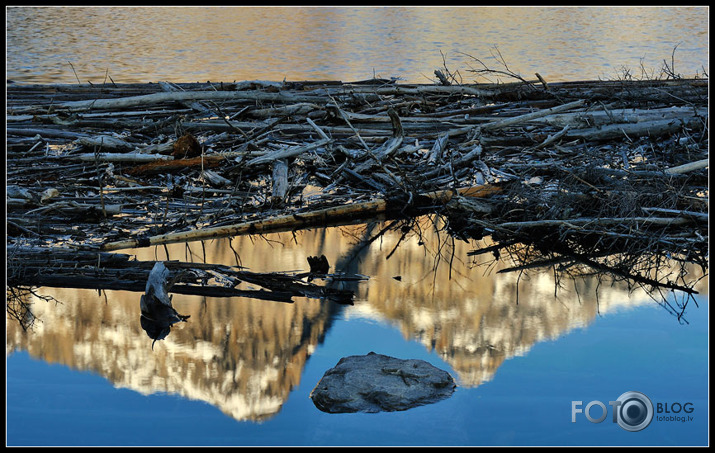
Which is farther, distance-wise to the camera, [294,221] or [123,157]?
[123,157]

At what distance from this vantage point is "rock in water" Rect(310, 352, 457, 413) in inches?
154

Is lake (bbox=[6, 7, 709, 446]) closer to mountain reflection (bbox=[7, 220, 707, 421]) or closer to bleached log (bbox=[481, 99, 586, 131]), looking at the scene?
mountain reflection (bbox=[7, 220, 707, 421])

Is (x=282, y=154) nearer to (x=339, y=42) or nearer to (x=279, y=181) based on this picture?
(x=279, y=181)

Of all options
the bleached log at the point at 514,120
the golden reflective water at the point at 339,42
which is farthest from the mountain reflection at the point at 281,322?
the golden reflective water at the point at 339,42

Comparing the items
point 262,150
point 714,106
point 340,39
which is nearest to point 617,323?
point 262,150

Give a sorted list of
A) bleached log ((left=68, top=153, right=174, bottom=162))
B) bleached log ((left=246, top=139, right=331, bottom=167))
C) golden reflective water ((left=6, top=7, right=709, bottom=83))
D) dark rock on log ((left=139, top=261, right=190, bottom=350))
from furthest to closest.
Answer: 1. golden reflective water ((left=6, top=7, right=709, bottom=83))
2. bleached log ((left=68, top=153, right=174, bottom=162))
3. bleached log ((left=246, top=139, right=331, bottom=167))
4. dark rock on log ((left=139, top=261, right=190, bottom=350))

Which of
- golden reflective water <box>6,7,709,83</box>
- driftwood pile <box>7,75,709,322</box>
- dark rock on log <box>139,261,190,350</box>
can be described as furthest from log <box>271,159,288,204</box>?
golden reflective water <box>6,7,709,83</box>

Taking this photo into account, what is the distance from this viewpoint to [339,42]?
25.8 metres

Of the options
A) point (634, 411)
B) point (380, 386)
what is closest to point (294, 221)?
point (380, 386)

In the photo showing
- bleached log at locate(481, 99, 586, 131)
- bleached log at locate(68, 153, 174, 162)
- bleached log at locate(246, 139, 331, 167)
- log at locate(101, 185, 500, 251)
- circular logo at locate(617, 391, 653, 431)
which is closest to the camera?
circular logo at locate(617, 391, 653, 431)

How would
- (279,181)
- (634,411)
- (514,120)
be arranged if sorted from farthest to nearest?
(514,120) → (279,181) → (634,411)

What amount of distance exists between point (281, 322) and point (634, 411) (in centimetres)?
204

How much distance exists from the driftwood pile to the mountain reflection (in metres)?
0.47

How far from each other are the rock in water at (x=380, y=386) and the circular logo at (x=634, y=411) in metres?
0.81
